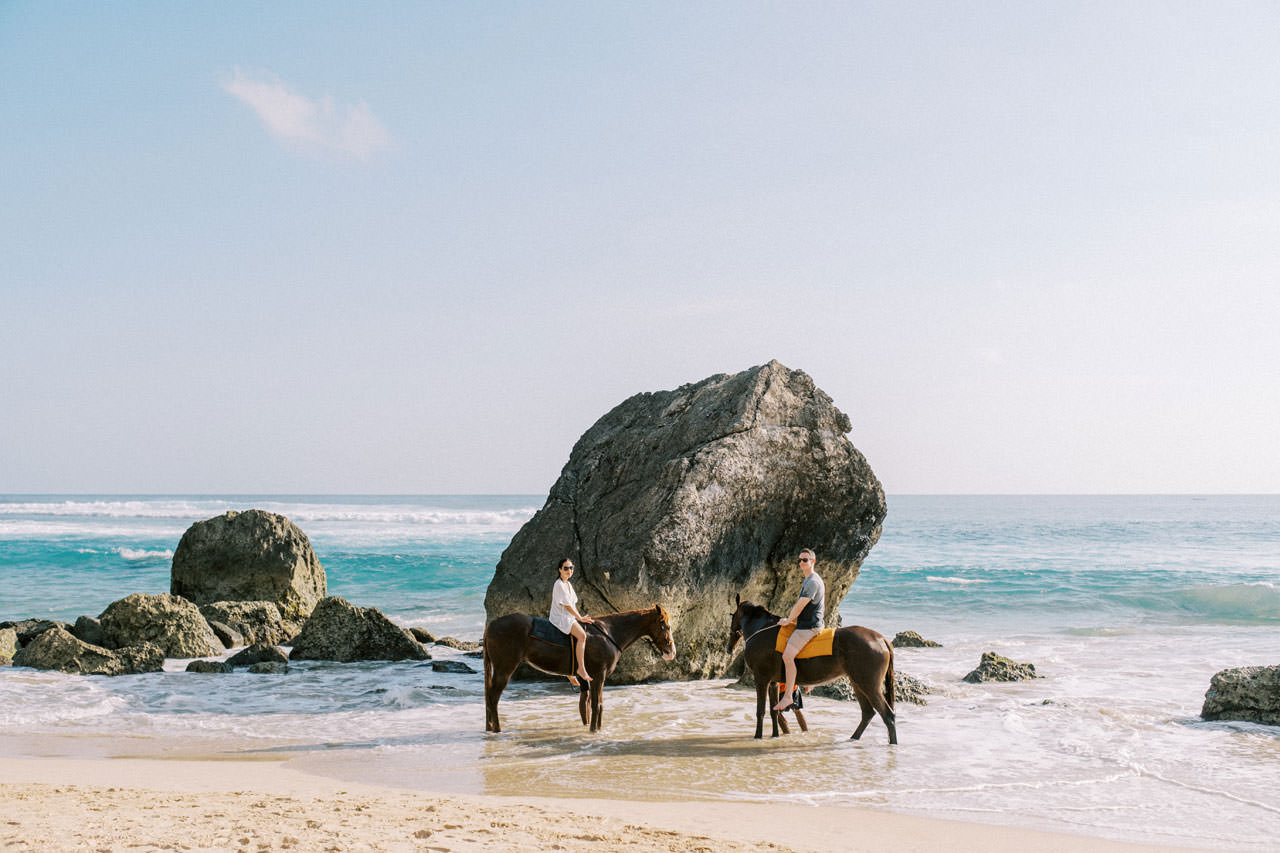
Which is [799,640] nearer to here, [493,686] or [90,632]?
[493,686]

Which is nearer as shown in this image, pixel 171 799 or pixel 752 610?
pixel 171 799

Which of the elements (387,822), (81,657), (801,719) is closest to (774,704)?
(801,719)

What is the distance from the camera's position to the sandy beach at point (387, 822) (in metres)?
6.03

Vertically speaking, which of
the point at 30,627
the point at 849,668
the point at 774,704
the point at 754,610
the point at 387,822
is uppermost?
the point at 754,610

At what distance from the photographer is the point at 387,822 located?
21.7 feet

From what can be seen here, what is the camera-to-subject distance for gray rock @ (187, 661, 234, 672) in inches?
587

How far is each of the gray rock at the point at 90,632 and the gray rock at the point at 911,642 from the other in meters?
15.8

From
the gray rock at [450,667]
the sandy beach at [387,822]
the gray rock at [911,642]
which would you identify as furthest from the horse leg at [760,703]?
the gray rock at [911,642]

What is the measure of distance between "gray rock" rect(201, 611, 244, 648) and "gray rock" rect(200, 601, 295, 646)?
8 centimetres

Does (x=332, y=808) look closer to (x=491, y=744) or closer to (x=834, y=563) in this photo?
(x=491, y=744)

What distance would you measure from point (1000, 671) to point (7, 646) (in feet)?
57.0

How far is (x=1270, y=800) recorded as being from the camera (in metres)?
8.40

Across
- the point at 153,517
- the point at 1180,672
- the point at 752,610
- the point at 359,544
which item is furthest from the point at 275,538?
the point at 153,517

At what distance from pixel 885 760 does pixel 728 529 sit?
17.4 ft
